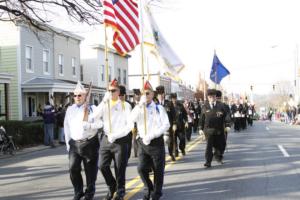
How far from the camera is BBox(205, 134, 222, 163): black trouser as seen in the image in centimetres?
1162

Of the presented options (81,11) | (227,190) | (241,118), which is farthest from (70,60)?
(227,190)

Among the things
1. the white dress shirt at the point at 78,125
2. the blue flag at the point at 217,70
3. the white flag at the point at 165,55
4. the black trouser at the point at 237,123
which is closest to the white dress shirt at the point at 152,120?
the white dress shirt at the point at 78,125

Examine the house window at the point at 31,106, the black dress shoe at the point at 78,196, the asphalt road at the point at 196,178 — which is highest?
the house window at the point at 31,106

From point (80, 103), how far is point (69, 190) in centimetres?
232

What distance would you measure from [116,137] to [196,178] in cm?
330

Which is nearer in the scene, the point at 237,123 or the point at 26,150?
the point at 26,150

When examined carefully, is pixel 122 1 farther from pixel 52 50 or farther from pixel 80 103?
pixel 52 50

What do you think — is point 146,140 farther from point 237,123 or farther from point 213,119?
point 237,123

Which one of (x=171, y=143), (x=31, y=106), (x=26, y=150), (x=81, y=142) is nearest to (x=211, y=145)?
(x=171, y=143)

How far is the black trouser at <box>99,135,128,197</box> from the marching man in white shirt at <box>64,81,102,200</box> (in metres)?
0.17

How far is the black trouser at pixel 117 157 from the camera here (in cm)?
753

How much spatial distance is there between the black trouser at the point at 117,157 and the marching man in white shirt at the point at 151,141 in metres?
0.30

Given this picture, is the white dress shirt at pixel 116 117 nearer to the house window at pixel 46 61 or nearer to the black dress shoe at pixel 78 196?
the black dress shoe at pixel 78 196

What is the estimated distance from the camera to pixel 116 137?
7.45 metres
